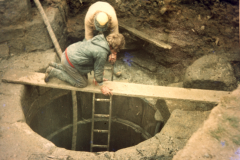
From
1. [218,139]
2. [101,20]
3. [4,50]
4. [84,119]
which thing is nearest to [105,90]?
[101,20]

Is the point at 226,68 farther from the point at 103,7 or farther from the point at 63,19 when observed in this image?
the point at 63,19

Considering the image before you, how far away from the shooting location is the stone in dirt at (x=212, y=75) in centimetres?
329

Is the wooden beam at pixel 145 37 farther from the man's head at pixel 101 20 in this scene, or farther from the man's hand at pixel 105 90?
the man's hand at pixel 105 90

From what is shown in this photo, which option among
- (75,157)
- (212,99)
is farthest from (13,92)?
(212,99)

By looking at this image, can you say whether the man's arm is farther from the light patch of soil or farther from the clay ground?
the light patch of soil

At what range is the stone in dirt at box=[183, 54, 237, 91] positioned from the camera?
3.29 m

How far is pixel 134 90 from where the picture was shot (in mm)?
3266

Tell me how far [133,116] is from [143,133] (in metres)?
0.41

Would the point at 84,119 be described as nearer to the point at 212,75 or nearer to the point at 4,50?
the point at 4,50

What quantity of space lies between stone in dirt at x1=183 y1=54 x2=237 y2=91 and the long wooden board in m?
0.15

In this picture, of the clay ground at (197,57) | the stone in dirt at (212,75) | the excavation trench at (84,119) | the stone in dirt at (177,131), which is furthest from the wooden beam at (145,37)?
the stone in dirt at (177,131)

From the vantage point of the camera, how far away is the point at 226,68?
3346 millimetres

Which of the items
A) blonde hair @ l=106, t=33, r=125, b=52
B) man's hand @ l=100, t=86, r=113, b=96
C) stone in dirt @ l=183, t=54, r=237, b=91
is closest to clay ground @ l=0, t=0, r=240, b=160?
stone in dirt @ l=183, t=54, r=237, b=91

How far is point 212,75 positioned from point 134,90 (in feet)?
3.99
